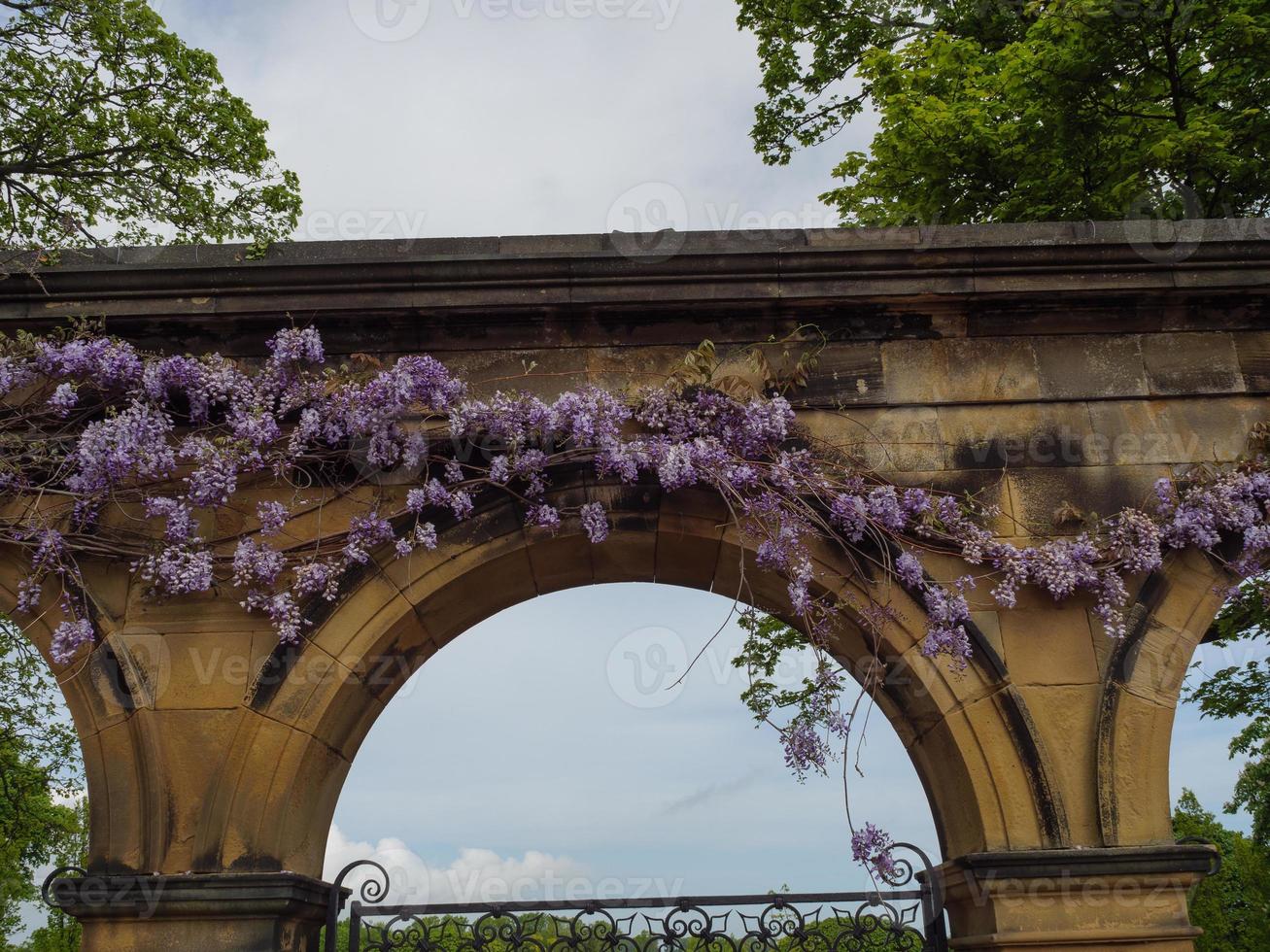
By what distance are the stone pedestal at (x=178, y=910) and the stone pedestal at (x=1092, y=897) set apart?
9.73ft

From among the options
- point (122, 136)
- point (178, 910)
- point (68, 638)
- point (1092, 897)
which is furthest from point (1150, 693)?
point (122, 136)

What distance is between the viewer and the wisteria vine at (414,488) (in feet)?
15.3

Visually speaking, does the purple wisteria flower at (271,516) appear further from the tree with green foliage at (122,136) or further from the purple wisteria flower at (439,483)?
the tree with green foliage at (122,136)

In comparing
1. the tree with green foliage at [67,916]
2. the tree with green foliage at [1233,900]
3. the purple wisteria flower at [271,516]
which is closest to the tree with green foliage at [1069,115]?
the purple wisteria flower at [271,516]

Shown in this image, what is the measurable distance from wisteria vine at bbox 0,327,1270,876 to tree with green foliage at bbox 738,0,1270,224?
15.9 ft

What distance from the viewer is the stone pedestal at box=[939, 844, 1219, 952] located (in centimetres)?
421

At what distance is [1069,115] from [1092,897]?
6670mm

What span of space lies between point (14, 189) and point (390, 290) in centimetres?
749

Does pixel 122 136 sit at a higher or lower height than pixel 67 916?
higher

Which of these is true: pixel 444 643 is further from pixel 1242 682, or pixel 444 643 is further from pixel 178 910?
pixel 1242 682

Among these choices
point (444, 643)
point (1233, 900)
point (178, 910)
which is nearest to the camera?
point (178, 910)

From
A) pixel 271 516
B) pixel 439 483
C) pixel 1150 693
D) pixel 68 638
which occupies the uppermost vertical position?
pixel 439 483

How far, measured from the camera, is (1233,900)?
2509 cm

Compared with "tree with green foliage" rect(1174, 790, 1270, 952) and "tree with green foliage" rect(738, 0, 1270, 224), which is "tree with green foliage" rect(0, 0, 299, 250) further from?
"tree with green foliage" rect(1174, 790, 1270, 952)
